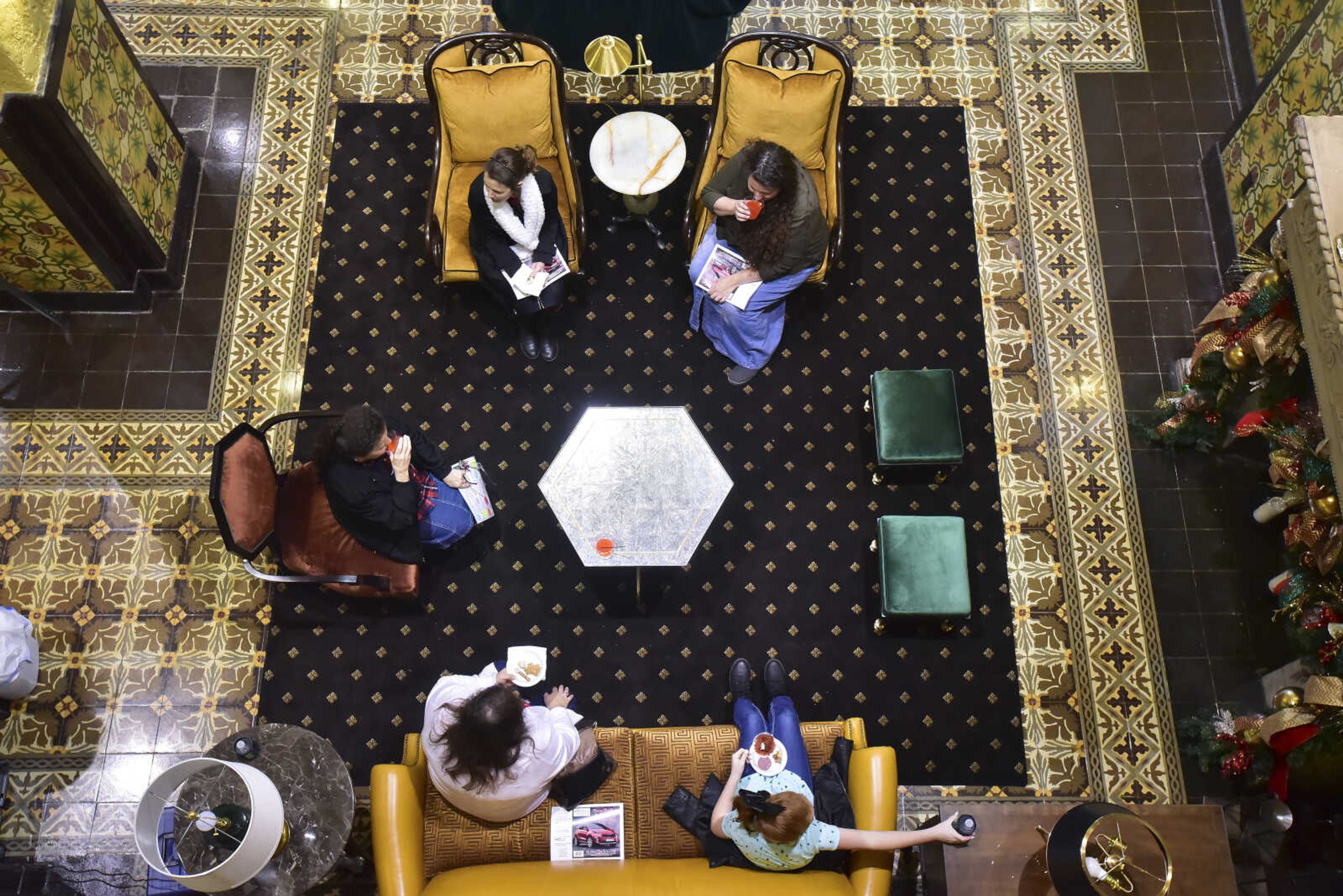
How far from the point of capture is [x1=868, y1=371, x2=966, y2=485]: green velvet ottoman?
4.94 metres

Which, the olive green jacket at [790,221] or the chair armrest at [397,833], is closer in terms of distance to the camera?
the chair armrest at [397,833]

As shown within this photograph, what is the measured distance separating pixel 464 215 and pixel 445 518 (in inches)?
67.1

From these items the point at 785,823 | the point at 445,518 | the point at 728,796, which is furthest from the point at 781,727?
the point at 445,518

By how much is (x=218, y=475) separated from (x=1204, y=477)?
4946 millimetres

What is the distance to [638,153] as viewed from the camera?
17.1 ft

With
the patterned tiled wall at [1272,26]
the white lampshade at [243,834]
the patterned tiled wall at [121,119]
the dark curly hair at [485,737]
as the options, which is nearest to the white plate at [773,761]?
the dark curly hair at [485,737]

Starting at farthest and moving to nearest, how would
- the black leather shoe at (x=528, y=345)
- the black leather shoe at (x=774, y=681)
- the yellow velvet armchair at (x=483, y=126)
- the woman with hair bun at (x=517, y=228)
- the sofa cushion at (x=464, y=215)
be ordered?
the black leather shoe at (x=528, y=345)
the sofa cushion at (x=464, y=215)
the yellow velvet armchair at (x=483, y=126)
the black leather shoe at (x=774, y=681)
the woman with hair bun at (x=517, y=228)

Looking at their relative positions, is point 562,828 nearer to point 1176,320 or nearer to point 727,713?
point 727,713

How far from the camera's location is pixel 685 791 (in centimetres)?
423

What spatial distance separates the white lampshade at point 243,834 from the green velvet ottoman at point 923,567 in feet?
9.37

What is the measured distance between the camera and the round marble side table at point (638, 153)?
5160 mm

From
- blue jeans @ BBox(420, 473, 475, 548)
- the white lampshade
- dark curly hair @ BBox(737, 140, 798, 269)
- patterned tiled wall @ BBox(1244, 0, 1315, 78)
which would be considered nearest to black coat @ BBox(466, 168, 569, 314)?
dark curly hair @ BBox(737, 140, 798, 269)

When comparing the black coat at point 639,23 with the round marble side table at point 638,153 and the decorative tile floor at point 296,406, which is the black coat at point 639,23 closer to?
the round marble side table at point 638,153

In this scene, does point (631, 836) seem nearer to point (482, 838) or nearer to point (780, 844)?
point (482, 838)
